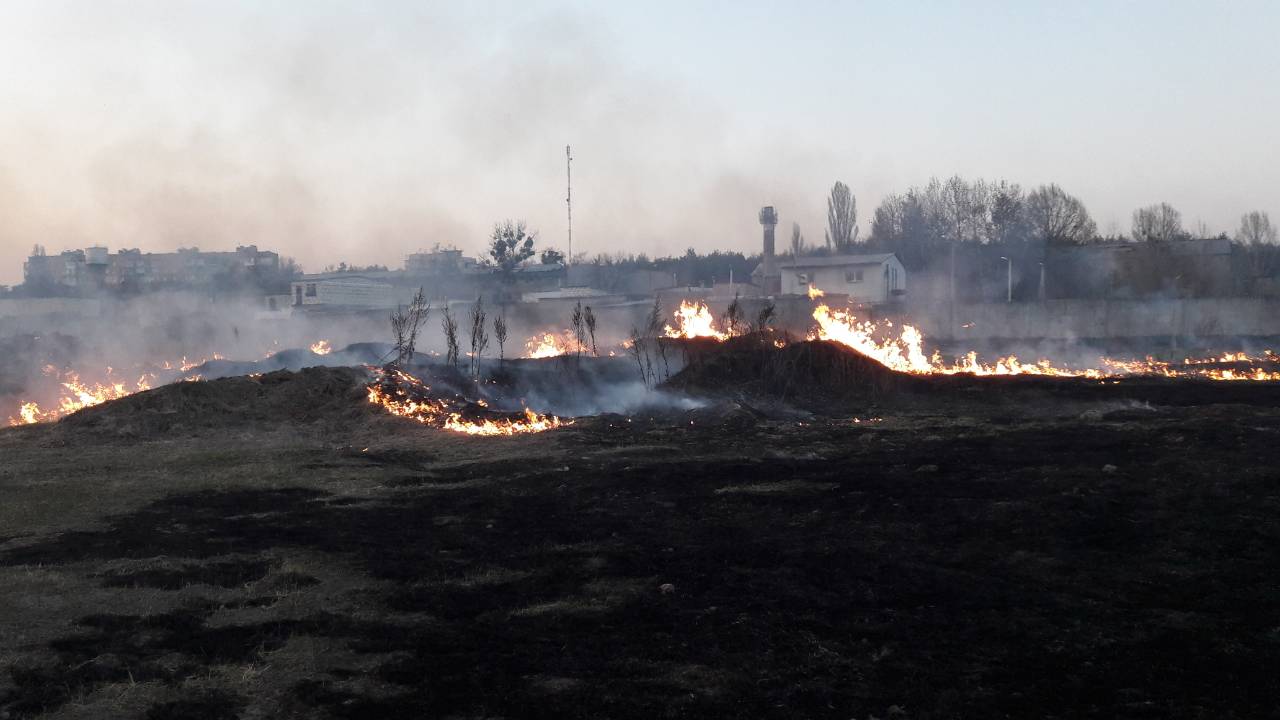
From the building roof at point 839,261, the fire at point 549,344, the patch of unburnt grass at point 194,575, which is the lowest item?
the patch of unburnt grass at point 194,575

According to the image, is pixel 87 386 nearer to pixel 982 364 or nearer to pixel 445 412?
pixel 445 412

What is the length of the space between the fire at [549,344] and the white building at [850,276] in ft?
58.1

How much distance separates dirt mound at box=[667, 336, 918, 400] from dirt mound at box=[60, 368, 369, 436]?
28.8 ft

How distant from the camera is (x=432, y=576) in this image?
29.5 ft

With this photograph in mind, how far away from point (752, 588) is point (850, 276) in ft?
171

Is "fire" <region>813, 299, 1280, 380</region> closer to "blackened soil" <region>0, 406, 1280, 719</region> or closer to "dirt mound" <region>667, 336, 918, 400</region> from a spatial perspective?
"dirt mound" <region>667, 336, 918, 400</region>

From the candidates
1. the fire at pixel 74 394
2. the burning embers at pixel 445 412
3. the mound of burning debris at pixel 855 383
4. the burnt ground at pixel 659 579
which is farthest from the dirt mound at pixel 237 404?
the mound of burning debris at pixel 855 383

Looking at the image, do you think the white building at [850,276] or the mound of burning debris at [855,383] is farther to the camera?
the white building at [850,276]

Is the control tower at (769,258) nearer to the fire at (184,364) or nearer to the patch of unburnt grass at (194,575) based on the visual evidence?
the fire at (184,364)

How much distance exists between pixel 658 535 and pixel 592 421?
35.1 ft

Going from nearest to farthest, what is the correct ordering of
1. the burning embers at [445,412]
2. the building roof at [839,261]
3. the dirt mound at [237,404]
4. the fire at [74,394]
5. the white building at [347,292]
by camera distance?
the dirt mound at [237,404] → the burning embers at [445,412] → the fire at [74,394] → the white building at [347,292] → the building roof at [839,261]

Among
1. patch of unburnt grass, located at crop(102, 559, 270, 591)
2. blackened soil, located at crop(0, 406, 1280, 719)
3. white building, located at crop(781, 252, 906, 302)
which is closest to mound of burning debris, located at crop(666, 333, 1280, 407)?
blackened soil, located at crop(0, 406, 1280, 719)

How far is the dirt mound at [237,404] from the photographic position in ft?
65.6

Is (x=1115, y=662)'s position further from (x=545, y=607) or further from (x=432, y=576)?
(x=432, y=576)
